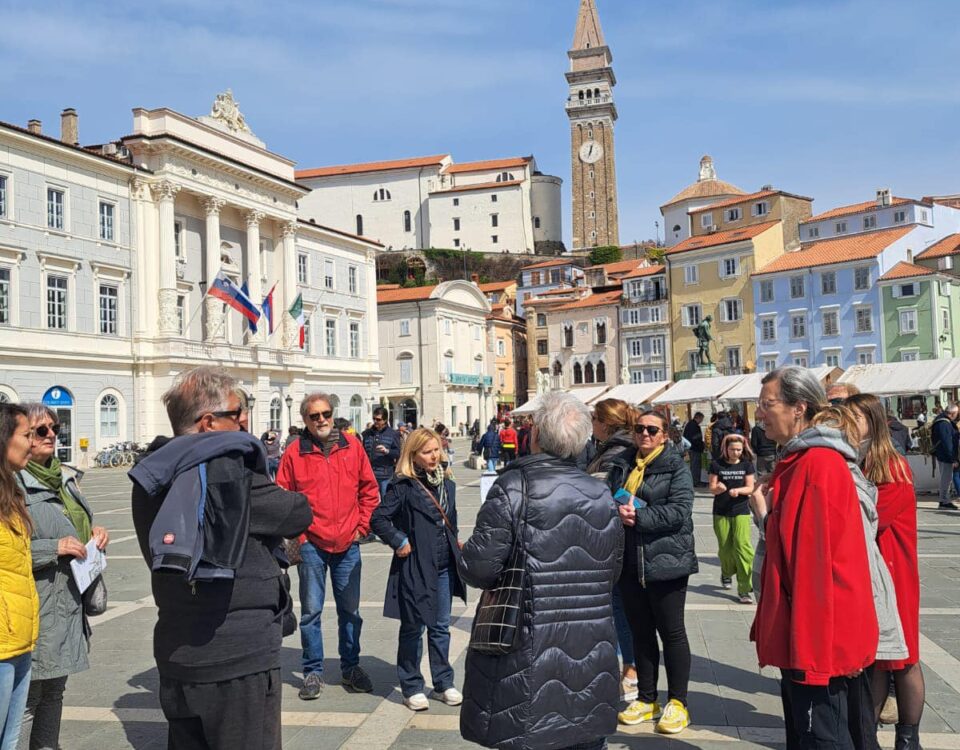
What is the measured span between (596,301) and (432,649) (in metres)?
60.7

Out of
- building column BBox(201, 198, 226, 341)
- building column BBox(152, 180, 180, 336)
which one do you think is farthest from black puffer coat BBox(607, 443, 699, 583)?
building column BBox(201, 198, 226, 341)

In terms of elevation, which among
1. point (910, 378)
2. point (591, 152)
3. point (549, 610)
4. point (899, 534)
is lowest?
point (549, 610)

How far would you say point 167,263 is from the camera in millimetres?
36906

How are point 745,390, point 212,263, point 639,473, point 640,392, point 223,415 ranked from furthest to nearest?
point 212,263 → point 640,392 → point 745,390 → point 639,473 → point 223,415

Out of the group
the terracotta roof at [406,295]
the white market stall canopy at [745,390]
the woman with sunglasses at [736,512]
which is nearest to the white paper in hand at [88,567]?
the woman with sunglasses at [736,512]

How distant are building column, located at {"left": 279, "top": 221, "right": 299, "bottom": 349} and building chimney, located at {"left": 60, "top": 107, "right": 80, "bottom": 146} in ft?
33.9

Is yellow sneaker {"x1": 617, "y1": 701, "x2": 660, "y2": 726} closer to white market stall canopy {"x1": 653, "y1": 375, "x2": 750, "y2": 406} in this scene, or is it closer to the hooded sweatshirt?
the hooded sweatshirt

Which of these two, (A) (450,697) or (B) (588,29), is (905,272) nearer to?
(A) (450,697)

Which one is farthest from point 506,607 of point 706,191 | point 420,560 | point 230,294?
point 706,191

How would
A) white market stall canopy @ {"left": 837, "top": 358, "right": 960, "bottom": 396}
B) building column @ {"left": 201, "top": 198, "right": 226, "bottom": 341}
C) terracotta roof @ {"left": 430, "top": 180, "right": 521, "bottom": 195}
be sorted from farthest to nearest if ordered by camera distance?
terracotta roof @ {"left": 430, "top": 180, "right": 521, "bottom": 195}
building column @ {"left": 201, "top": 198, "right": 226, "bottom": 341}
white market stall canopy @ {"left": 837, "top": 358, "right": 960, "bottom": 396}

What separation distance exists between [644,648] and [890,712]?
135cm

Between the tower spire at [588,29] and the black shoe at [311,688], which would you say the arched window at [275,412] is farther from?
the tower spire at [588,29]

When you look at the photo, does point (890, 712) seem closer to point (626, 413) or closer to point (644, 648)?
point (644, 648)

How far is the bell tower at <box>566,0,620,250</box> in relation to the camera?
100 m
